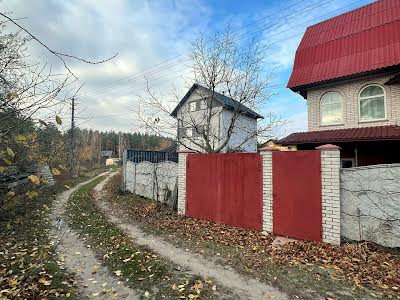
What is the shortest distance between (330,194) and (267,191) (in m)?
1.63

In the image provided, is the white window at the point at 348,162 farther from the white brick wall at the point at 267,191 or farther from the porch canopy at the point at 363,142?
the white brick wall at the point at 267,191

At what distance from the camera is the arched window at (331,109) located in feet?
38.6

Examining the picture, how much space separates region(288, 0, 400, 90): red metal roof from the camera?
10.7 meters

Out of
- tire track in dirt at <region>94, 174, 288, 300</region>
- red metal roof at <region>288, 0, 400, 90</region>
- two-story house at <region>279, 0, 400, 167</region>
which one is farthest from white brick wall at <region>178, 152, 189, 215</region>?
red metal roof at <region>288, 0, 400, 90</region>

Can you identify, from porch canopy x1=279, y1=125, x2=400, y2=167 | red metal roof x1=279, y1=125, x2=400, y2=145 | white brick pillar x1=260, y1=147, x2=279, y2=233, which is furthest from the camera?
porch canopy x1=279, y1=125, x2=400, y2=167

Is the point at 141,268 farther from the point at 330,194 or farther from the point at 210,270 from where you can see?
the point at 330,194

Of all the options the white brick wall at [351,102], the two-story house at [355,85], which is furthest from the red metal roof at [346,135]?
the white brick wall at [351,102]

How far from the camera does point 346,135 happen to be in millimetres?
10352

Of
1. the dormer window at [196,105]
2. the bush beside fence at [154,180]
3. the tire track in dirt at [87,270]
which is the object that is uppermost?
the dormer window at [196,105]

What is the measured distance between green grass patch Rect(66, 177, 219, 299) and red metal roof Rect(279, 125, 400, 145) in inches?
311

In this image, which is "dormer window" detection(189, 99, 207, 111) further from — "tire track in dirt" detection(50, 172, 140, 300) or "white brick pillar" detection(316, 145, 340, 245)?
"white brick pillar" detection(316, 145, 340, 245)

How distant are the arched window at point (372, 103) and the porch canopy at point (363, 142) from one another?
0.59 meters

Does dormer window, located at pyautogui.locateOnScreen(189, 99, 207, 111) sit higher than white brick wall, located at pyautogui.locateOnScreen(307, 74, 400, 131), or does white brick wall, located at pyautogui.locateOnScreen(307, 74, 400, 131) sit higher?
dormer window, located at pyautogui.locateOnScreen(189, 99, 207, 111)

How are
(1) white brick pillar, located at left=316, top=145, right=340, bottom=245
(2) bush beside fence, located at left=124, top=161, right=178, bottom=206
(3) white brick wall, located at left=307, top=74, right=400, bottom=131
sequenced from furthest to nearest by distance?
(2) bush beside fence, located at left=124, top=161, right=178, bottom=206 → (3) white brick wall, located at left=307, top=74, right=400, bottom=131 → (1) white brick pillar, located at left=316, top=145, right=340, bottom=245
